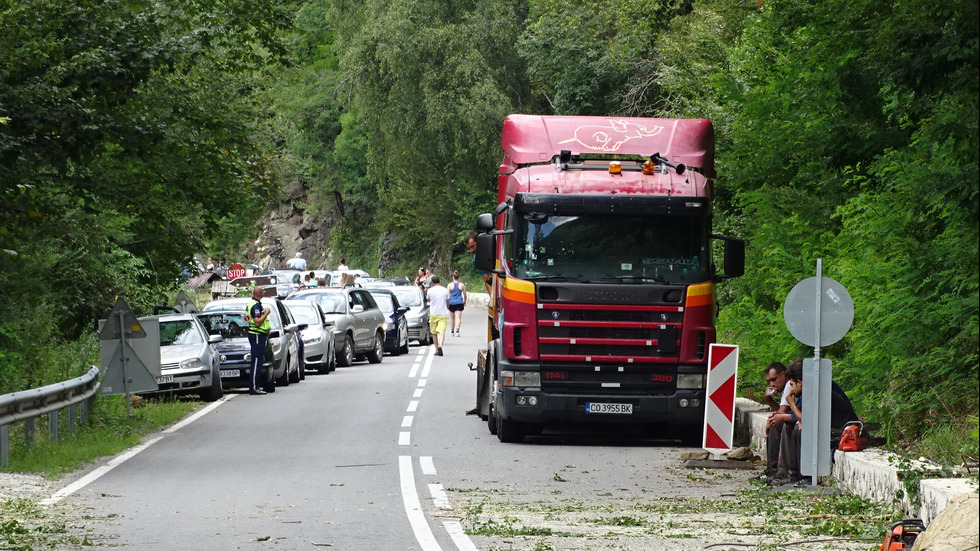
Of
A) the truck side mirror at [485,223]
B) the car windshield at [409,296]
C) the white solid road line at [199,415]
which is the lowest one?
the white solid road line at [199,415]

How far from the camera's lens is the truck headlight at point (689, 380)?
50.4 feet

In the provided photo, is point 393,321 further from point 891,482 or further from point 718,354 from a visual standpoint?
point 891,482

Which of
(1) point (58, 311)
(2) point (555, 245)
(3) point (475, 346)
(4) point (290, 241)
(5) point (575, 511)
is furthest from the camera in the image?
(4) point (290, 241)

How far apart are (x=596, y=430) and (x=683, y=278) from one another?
3528mm

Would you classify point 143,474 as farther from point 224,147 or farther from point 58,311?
point 58,311

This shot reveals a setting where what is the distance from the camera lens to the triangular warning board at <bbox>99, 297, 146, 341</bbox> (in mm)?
18459

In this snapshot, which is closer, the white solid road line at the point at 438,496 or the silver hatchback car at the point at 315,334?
the white solid road line at the point at 438,496

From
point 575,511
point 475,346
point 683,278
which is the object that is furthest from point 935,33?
point 475,346

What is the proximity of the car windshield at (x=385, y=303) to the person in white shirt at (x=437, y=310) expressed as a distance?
65.7 inches

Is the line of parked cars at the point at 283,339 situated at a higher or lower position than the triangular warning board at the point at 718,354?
lower

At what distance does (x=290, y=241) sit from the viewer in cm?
10394

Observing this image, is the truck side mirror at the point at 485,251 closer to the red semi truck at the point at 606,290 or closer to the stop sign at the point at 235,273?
the red semi truck at the point at 606,290

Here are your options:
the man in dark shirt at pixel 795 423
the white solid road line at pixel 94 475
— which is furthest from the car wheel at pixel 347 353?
the man in dark shirt at pixel 795 423

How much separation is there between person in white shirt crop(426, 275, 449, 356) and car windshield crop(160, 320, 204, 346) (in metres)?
10.2
